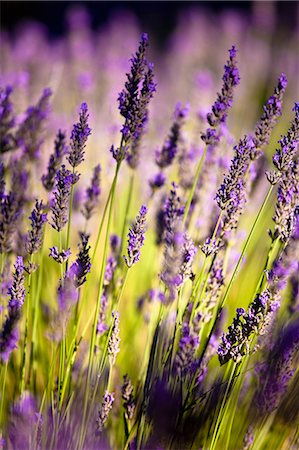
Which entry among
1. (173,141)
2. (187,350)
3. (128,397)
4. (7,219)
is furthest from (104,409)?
(173,141)

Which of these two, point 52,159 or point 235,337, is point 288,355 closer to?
point 235,337

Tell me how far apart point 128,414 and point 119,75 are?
118 inches

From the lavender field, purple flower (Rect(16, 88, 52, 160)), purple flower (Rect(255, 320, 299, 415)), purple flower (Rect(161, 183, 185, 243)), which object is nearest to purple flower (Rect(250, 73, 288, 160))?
the lavender field

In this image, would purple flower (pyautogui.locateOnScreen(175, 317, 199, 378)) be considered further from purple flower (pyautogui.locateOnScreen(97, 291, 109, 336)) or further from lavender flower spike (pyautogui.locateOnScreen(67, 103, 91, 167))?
lavender flower spike (pyautogui.locateOnScreen(67, 103, 91, 167))

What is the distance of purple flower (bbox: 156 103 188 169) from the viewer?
60.7 inches

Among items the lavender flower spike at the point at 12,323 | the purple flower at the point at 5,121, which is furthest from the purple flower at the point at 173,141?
the lavender flower spike at the point at 12,323

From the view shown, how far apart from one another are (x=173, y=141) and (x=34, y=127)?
0.42 metres

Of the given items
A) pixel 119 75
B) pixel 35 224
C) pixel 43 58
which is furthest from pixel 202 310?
pixel 43 58

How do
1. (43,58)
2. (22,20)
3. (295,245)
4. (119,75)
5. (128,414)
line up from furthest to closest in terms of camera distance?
(22,20)
(43,58)
(119,75)
(128,414)
(295,245)

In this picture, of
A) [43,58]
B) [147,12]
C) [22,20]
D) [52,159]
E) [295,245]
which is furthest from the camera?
[147,12]

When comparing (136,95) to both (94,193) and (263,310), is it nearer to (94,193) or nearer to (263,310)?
(94,193)

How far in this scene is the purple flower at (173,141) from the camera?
1543 millimetres

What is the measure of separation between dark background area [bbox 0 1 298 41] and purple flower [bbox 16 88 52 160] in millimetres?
6309

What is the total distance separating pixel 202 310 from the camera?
1236mm
